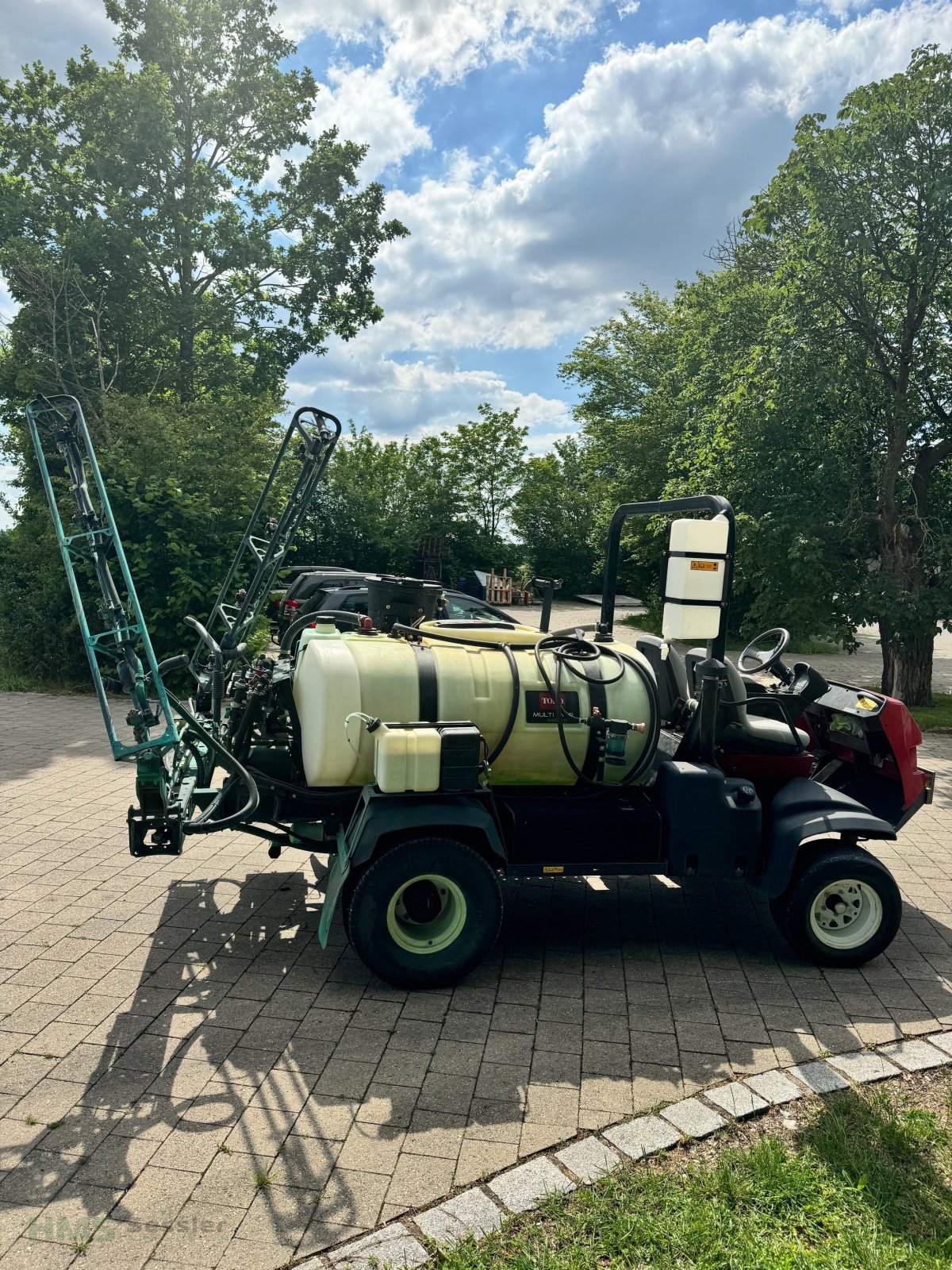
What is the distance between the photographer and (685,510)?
5262mm

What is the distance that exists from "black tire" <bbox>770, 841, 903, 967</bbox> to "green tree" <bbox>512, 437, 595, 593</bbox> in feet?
103

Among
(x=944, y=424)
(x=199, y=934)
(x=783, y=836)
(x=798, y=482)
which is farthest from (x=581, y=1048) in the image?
(x=944, y=424)

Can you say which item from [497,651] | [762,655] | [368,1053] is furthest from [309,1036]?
[762,655]

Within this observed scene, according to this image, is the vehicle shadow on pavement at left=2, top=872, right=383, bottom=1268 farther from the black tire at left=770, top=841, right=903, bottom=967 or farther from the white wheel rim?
the white wheel rim

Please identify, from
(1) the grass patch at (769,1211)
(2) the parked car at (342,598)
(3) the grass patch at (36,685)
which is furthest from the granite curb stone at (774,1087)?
(3) the grass patch at (36,685)

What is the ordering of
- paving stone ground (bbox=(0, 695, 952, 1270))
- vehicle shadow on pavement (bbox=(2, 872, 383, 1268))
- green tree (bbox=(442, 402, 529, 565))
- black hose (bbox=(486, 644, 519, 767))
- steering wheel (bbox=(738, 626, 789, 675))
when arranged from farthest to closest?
1. green tree (bbox=(442, 402, 529, 565))
2. steering wheel (bbox=(738, 626, 789, 675))
3. black hose (bbox=(486, 644, 519, 767))
4. paving stone ground (bbox=(0, 695, 952, 1270))
5. vehicle shadow on pavement (bbox=(2, 872, 383, 1268))

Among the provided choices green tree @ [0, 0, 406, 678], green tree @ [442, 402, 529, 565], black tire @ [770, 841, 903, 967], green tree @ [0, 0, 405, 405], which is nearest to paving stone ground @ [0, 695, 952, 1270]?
black tire @ [770, 841, 903, 967]

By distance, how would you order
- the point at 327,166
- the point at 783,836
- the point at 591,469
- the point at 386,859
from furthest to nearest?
the point at 591,469, the point at 327,166, the point at 783,836, the point at 386,859

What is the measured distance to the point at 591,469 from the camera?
3148cm

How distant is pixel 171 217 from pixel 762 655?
20.7m

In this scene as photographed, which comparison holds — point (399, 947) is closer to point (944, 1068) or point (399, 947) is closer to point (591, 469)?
point (944, 1068)

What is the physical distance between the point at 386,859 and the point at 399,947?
46 centimetres

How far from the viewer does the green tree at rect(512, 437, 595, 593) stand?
36.7 meters

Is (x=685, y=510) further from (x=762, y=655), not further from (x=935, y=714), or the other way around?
(x=935, y=714)
